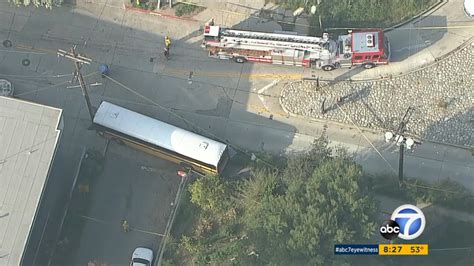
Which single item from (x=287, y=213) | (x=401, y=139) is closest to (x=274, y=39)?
(x=401, y=139)

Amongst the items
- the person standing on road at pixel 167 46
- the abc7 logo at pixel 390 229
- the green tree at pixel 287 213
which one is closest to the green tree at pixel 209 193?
the green tree at pixel 287 213

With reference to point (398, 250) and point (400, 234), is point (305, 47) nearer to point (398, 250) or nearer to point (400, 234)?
point (400, 234)

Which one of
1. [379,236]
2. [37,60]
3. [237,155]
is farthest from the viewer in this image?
[37,60]

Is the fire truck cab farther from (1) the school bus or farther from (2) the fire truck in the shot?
(1) the school bus

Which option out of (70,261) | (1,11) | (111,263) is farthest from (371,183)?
(1,11)

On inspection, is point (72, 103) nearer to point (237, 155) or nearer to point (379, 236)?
point (237, 155)

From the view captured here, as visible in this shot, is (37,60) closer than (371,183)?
No

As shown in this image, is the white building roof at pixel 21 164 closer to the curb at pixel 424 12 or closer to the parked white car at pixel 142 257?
the parked white car at pixel 142 257
